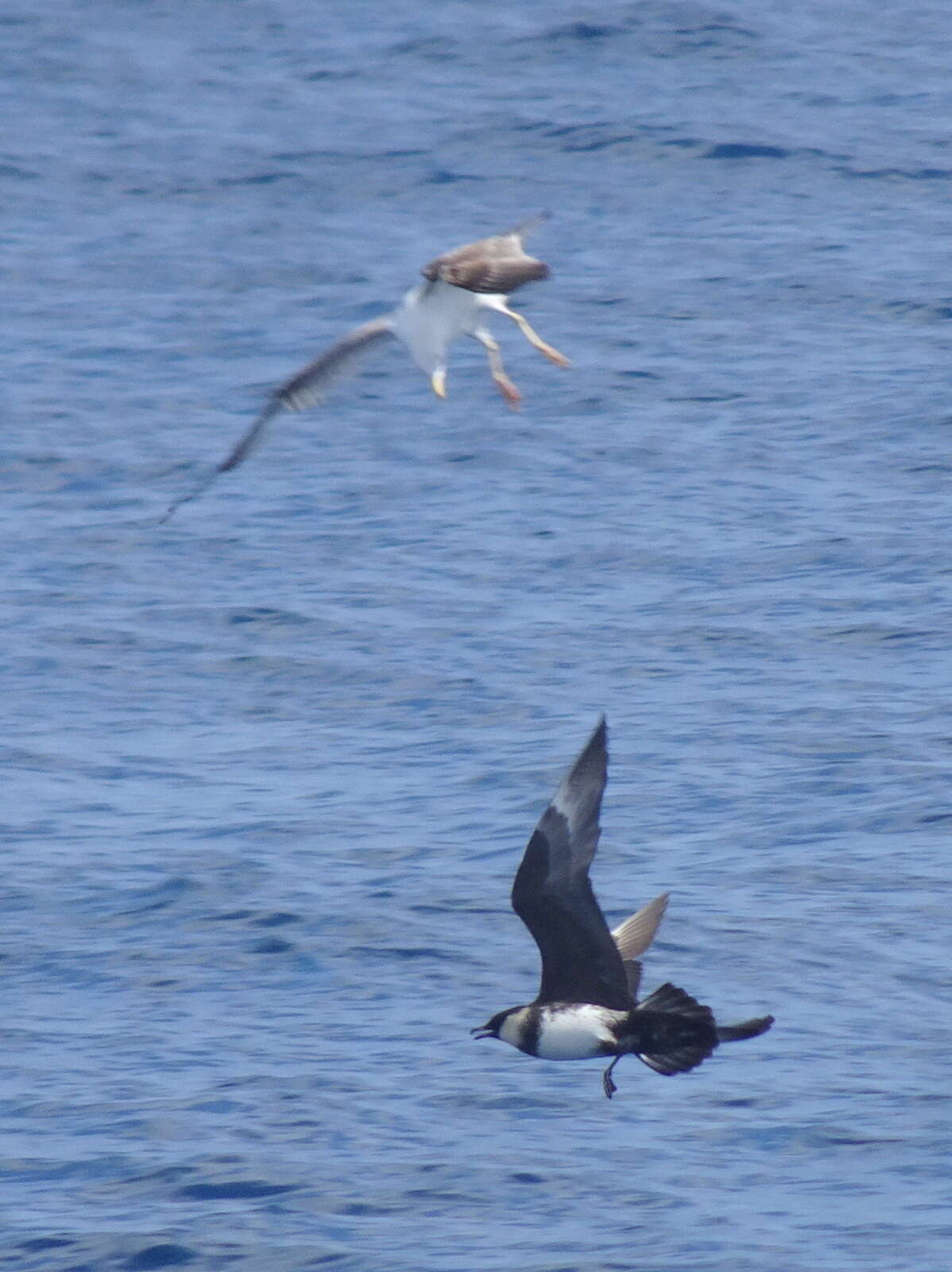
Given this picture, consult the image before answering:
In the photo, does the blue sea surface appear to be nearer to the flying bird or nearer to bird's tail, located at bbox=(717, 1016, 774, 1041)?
the flying bird

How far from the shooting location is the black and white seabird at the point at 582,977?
8172 mm

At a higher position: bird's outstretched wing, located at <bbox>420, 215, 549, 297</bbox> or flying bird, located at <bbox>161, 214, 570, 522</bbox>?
bird's outstretched wing, located at <bbox>420, 215, 549, 297</bbox>

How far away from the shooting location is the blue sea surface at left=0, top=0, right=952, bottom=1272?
35.1 feet

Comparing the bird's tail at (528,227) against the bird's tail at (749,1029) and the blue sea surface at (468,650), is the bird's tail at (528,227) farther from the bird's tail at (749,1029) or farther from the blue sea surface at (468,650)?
the bird's tail at (749,1029)

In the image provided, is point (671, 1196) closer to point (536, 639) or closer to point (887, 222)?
point (536, 639)

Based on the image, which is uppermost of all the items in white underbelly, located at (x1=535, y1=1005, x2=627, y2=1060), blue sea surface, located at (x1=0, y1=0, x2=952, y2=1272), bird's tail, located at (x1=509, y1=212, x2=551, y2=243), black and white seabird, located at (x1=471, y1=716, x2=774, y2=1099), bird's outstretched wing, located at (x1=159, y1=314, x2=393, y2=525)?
bird's tail, located at (x1=509, y1=212, x2=551, y2=243)

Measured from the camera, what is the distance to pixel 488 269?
29.8 ft

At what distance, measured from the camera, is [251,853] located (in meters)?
13.2

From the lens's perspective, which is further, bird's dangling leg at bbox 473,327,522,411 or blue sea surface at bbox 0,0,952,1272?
blue sea surface at bbox 0,0,952,1272

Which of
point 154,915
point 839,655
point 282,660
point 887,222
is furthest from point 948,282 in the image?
point 154,915

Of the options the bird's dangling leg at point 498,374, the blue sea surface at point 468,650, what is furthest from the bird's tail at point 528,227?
the blue sea surface at point 468,650

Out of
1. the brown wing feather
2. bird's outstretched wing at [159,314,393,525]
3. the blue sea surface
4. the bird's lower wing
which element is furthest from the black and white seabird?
bird's outstretched wing at [159,314,393,525]

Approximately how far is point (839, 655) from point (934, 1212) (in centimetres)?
530

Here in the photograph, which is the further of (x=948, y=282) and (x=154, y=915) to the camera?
(x=948, y=282)
